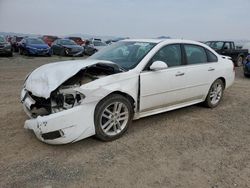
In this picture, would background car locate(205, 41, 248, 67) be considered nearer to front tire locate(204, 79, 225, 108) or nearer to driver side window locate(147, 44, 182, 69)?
front tire locate(204, 79, 225, 108)

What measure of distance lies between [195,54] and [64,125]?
127 inches

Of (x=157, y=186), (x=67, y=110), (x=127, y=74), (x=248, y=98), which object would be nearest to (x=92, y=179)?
(x=157, y=186)

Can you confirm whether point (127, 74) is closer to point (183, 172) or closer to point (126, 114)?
point (126, 114)

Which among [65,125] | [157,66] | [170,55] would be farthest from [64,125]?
[170,55]

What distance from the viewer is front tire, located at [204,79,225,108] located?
237 inches

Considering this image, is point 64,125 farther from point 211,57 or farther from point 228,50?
point 228,50

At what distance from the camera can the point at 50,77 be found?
158 inches

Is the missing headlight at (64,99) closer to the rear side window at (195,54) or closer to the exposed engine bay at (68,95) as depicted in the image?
the exposed engine bay at (68,95)

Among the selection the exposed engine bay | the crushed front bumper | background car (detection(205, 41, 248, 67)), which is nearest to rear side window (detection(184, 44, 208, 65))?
the exposed engine bay

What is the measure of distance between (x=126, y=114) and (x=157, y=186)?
4.89 feet

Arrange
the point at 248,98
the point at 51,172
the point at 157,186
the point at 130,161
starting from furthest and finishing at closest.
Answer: the point at 248,98, the point at 130,161, the point at 51,172, the point at 157,186

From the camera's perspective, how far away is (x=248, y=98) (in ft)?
23.7

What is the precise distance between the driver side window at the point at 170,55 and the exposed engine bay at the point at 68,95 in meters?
0.90

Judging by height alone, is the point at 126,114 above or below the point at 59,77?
below
